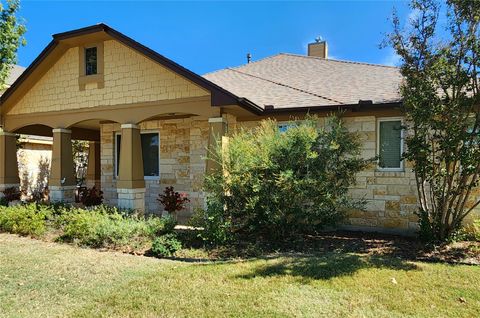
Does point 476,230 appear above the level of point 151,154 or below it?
below

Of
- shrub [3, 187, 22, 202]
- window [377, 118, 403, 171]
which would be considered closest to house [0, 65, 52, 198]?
shrub [3, 187, 22, 202]

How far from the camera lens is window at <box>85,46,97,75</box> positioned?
10.9 meters

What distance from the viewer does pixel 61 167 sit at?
37.2ft

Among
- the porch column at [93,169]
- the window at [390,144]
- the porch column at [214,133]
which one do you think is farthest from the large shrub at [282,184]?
the porch column at [93,169]

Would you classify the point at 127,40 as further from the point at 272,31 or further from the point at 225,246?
the point at 272,31

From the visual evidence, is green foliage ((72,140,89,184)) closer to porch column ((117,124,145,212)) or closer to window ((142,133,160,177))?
window ((142,133,160,177))

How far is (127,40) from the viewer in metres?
9.75

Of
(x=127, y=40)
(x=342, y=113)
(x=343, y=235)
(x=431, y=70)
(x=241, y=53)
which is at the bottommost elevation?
(x=343, y=235)

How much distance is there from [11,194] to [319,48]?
43.5 feet

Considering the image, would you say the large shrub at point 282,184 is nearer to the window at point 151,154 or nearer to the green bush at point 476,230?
the green bush at point 476,230

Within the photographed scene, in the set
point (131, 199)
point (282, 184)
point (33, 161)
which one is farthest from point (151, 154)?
point (33, 161)

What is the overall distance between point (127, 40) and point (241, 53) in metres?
12.3

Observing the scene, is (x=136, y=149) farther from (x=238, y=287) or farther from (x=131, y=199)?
(x=238, y=287)

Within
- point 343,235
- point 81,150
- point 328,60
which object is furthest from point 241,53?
point 343,235
